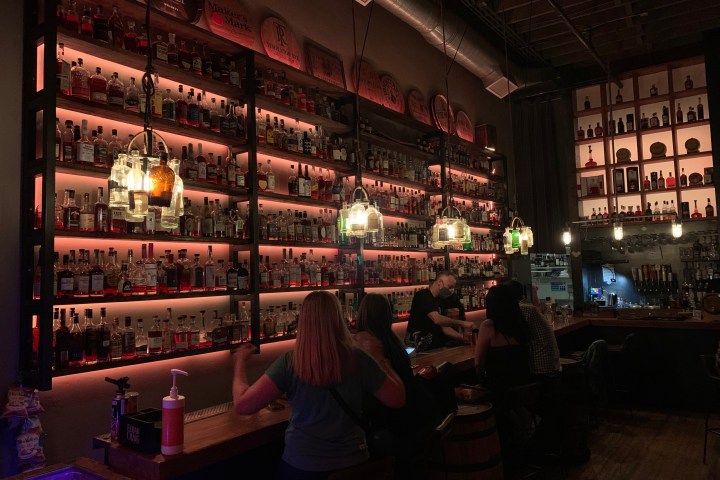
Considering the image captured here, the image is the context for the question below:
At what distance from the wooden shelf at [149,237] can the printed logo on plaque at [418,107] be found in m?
3.49

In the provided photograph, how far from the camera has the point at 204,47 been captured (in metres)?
4.27

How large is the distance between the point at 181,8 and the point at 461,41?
11.9ft

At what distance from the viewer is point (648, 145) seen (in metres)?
8.90

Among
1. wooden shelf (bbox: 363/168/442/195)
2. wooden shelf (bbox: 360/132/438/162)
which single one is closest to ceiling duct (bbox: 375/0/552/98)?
wooden shelf (bbox: 360/132/438/162)

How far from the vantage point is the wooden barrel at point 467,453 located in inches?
122

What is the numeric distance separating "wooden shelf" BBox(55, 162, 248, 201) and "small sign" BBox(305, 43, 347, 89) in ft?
5.24

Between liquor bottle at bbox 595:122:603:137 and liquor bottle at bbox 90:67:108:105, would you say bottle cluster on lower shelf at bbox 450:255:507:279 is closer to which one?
liquor bottle at bbox 595:122:603:137

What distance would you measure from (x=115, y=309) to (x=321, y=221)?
2109mm

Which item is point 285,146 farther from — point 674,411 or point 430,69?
point 674,411

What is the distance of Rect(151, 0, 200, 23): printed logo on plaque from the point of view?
13.0 feet

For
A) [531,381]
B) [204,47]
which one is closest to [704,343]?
[531,381]

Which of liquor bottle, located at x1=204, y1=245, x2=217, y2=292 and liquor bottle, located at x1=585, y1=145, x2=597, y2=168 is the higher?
liquor bottle, located at x1=585, y1=145, x2=597, y2=168

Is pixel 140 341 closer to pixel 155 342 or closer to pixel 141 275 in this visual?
pixel 155 342

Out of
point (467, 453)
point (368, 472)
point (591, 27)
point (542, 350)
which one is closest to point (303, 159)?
point (542, 350)
